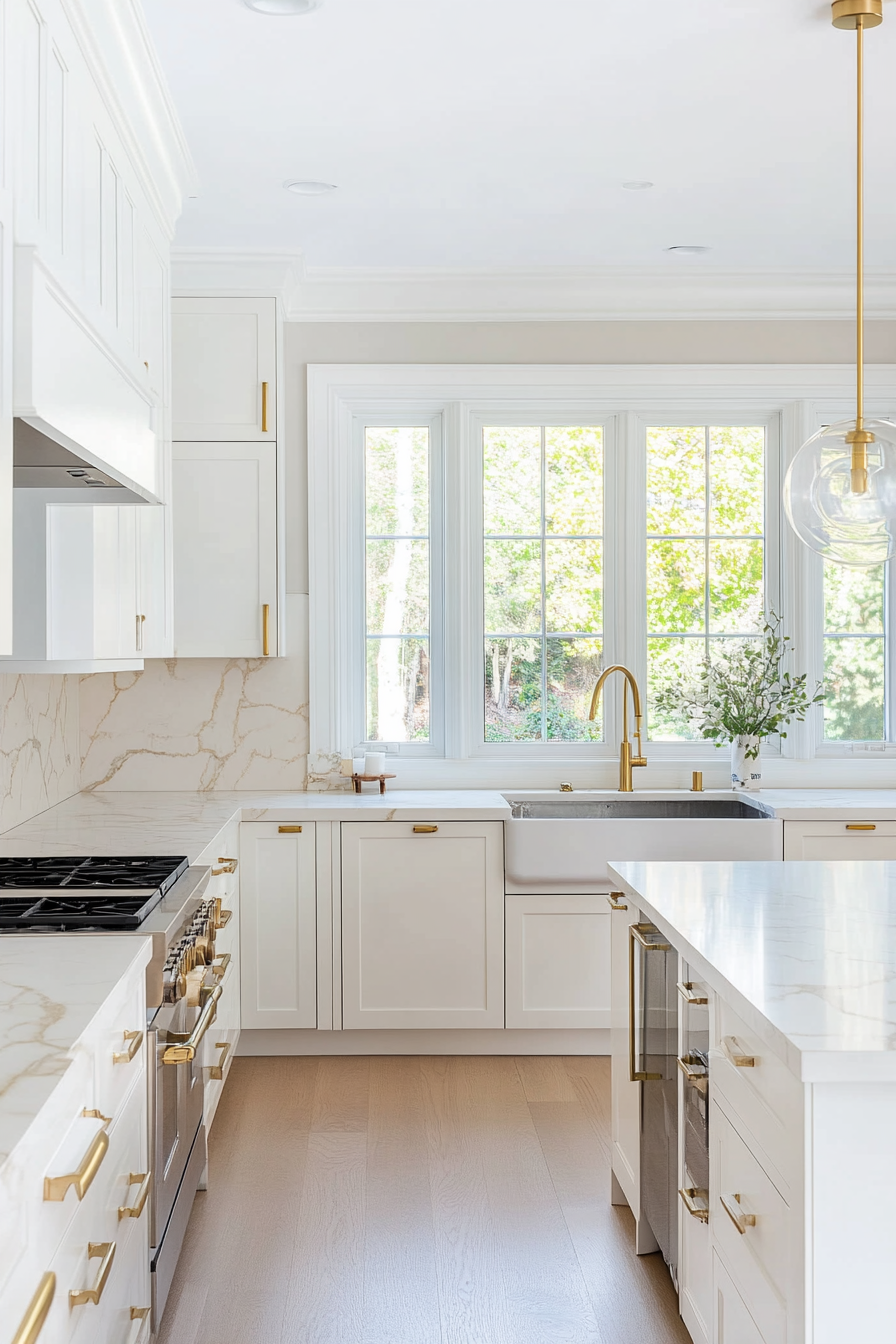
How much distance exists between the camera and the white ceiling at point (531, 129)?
8.14 ft

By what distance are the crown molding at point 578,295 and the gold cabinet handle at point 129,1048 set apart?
2.83 metres

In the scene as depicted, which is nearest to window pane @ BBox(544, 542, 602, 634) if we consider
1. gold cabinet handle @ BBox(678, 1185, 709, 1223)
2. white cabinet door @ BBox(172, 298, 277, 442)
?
white cabinet door @ BBox(172, 298, 277, 442)

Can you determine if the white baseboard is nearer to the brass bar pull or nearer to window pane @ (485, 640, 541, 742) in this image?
window pane @ (485, 640, 541, 742)

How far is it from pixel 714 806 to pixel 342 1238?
2097 millimetres

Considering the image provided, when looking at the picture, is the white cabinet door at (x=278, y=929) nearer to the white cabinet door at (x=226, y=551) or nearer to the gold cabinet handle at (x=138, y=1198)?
the white cabinet door at (x=226, y=551)

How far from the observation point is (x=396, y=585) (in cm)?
435

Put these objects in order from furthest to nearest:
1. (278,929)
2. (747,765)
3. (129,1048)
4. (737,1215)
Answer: (747,765)
(278,929)
(129,1048)
(737,1215)

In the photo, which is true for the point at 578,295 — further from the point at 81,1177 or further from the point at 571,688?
the point at 81,1177

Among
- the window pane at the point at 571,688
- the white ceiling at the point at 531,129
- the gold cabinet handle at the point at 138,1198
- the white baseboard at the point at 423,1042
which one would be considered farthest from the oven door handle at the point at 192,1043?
the white ceiling at the point at 531,129

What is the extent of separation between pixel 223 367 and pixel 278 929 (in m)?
1.90

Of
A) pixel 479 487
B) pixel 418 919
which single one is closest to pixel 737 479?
pixel 479 487

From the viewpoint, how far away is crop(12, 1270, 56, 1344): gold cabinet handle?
1.22 m

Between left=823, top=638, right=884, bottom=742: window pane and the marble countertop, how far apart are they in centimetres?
312

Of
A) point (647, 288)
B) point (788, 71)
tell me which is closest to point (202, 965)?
point (788, 71)
